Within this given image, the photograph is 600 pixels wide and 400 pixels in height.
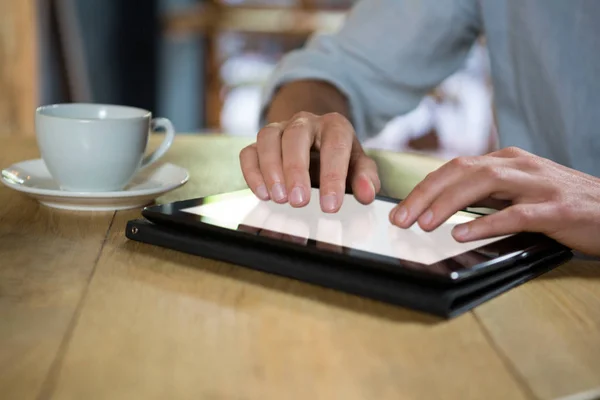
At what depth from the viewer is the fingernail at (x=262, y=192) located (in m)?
0.69

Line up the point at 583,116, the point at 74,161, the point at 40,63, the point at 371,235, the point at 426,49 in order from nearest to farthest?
the point at 371,235 → the point at 74,161 → the point at 583,116 → the point at 426,49 → the point at 40,63

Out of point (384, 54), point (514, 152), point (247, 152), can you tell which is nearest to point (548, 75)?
point (384, 54)

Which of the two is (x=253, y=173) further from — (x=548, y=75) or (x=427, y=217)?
(x=548, y=75)

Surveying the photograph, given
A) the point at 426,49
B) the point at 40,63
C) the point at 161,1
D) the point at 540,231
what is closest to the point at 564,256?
the point at 540,231

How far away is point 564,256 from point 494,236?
75mm

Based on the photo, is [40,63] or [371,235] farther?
[40,63]

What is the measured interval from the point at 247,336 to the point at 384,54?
96 cm

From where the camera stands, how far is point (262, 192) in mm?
688

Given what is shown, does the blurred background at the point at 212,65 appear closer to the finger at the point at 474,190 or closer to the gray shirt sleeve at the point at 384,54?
the gray shirt sleeve at the point at 384,54

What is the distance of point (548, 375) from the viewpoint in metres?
0.41

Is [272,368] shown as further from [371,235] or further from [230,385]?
[371,235]

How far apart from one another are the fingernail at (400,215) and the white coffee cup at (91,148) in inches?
10.9

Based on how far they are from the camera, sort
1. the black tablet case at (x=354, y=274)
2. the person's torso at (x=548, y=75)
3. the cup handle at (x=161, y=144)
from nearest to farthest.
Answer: the black tablet case at (x=354, y=274) → the cup handle at (x=161, y=144) → the person's torso at (x=548, y=75)

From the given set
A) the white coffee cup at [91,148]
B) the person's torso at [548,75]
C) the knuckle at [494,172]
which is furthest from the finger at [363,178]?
the person's torso at [548,75]
